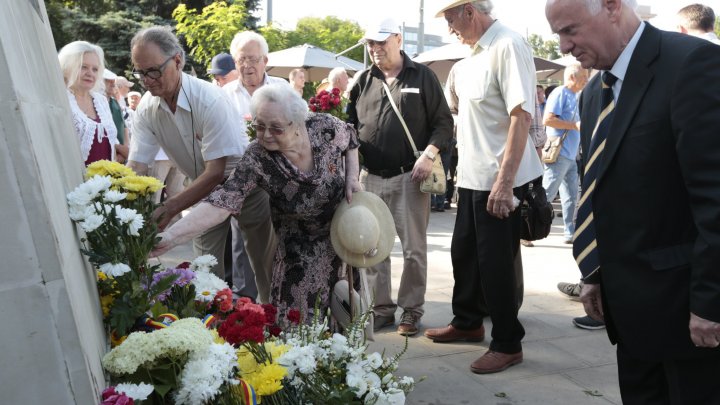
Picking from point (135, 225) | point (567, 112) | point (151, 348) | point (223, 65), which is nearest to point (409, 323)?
point (135, 225)

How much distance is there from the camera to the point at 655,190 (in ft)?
7.62

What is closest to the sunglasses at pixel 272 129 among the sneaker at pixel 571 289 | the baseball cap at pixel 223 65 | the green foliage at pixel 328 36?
the sneaker at pixel 571 289

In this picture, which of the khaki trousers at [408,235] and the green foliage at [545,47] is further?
the green foliage at [545,47]

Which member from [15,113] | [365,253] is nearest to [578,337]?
[365,253]

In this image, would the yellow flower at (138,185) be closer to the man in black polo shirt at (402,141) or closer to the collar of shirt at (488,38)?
the collar of shirt at (488,38)

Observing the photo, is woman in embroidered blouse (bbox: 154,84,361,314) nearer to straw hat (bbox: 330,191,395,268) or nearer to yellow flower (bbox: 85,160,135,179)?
straw hat (bbox: 330,191,395,268)

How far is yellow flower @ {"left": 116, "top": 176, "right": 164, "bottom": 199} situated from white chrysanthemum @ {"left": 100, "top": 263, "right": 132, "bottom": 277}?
0.42m

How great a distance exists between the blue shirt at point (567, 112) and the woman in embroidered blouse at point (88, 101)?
5124 millimetres

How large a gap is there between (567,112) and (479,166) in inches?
167

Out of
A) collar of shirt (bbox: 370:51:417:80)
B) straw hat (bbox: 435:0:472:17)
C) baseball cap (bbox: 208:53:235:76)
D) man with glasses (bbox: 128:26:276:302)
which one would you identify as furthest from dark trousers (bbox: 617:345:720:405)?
baseball cap (bbox: 208:53:235:76)

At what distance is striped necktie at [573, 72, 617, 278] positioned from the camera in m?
2.51

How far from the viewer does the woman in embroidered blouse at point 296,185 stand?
3.55 meters

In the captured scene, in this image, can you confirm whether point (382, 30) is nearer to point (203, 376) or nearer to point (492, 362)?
point (492, 362)

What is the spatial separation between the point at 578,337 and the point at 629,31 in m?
3.09
